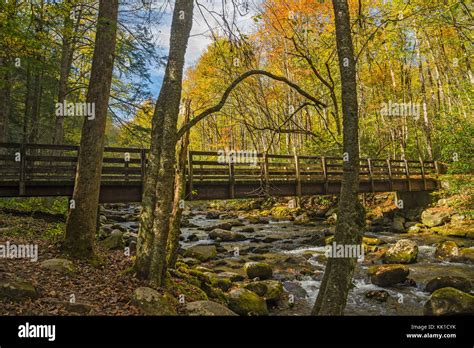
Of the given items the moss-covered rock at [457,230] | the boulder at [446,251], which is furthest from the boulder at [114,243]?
the moss-covered rock at [457,230]

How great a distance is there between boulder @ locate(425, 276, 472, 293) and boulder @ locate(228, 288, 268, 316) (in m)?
5.86

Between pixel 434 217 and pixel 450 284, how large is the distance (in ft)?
38.3

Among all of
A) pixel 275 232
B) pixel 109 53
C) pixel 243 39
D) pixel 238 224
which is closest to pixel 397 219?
pixel 275 232

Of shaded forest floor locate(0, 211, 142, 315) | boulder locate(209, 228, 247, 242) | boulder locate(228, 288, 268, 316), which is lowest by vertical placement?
boulder locate(209, 228, 247, 242)

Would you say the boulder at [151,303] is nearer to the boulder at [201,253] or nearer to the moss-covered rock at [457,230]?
the boulder at [201,253]

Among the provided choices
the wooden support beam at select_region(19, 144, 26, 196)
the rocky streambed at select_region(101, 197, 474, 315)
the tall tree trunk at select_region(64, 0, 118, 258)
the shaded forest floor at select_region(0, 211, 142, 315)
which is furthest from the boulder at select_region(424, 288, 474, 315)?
the wooden support beam at select_region(19, 144, 26, 196)

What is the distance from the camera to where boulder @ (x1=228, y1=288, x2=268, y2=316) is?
25.2 ft

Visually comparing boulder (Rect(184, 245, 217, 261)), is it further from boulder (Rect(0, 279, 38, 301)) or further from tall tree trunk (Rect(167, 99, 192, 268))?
boulder (Rect(0, 279, 38, 301))

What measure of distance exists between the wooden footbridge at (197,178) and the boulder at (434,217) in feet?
7.81

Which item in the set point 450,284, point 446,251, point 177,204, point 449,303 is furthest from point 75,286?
point 446,251

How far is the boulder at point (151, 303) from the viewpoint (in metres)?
5.12

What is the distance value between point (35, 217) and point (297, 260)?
442 inches
